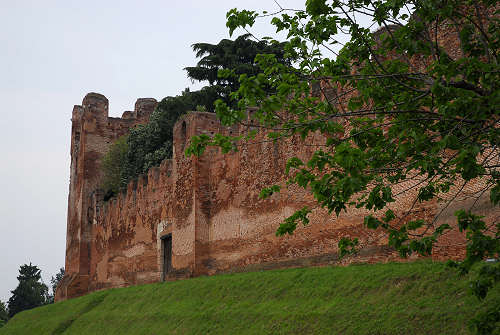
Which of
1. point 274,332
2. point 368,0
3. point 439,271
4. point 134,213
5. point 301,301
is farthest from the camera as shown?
point 134,213

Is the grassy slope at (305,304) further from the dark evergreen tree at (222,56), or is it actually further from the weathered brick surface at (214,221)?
the dark evergreen tree at (222,56)

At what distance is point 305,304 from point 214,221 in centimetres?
730

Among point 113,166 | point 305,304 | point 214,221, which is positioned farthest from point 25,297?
point 305,304

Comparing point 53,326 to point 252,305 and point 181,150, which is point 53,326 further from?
point 252,305

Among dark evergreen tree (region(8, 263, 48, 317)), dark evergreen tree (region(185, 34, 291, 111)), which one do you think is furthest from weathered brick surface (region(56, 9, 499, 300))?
dark evergreen tree (region(8, 263, 48, 317))

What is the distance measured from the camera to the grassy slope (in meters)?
8.65

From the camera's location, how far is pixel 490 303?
7.93 meters

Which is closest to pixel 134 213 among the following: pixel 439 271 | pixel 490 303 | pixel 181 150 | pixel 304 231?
pixel 181 150

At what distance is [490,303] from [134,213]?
57.3ft

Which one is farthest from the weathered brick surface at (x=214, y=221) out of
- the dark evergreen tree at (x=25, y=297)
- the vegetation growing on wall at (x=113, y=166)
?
the dark evergreen tree at (x=25, y=297)

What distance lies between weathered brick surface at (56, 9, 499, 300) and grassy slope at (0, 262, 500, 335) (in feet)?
3.03

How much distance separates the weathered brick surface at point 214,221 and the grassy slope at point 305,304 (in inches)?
36.3

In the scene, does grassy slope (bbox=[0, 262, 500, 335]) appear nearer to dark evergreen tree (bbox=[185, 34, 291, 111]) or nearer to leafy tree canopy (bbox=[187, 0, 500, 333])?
leafy tree canopy (bbox=[187, 0, 500, 333])

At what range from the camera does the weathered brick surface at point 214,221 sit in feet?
41.1
